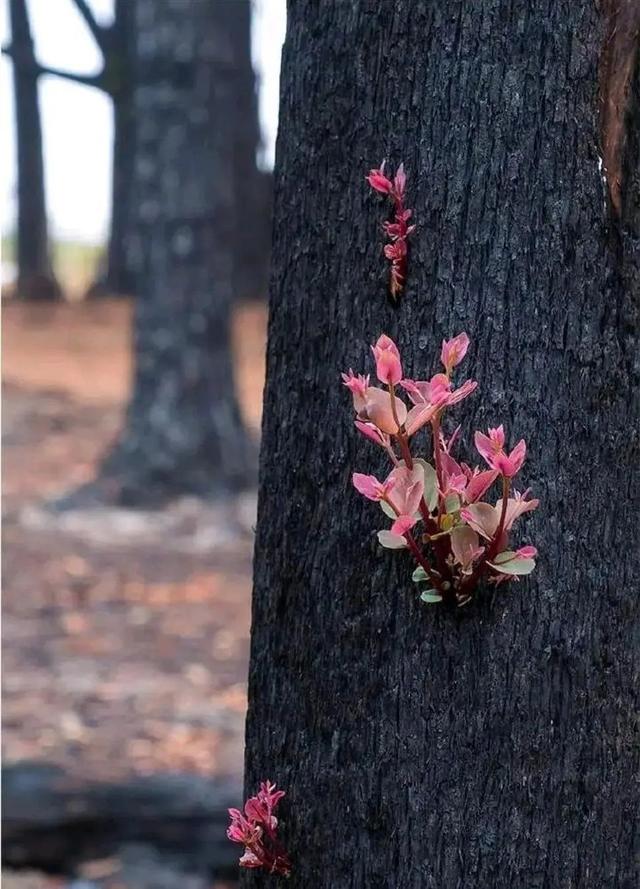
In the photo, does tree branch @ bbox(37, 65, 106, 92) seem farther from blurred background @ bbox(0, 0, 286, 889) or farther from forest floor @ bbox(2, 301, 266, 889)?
forest floor @ bbox(2, 301, 266, 889)

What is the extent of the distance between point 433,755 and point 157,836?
2794 millimetres

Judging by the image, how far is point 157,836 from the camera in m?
Result: 4.10

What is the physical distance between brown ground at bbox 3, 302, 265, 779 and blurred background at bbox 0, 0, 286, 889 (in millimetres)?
14

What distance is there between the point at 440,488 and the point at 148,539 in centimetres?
620

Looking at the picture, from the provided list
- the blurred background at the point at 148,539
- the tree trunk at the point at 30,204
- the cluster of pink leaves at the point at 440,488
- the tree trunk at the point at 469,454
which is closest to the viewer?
the cluster of pink leaves at the point at 440,488

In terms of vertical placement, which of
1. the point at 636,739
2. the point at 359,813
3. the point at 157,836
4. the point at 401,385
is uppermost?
the point at 401,385

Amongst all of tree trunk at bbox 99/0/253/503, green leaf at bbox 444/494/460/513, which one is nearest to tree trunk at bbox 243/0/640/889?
green leaf at bbox 444/494/460/513

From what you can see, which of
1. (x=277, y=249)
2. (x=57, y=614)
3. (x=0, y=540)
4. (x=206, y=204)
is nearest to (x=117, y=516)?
(x=0, y=540)

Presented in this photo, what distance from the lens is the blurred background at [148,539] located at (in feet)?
13.5

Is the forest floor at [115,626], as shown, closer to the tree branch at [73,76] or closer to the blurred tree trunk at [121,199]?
the tree branch at [73,76]

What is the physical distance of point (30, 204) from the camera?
63.7 feet

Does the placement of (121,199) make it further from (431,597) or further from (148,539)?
(431,597)

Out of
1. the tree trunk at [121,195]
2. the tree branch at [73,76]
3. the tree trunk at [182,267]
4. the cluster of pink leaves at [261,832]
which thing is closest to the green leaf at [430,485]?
the cluster of pink leaves at [261,832]

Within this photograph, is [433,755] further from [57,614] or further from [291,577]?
[57,614]
